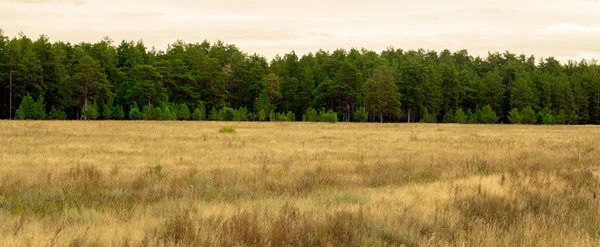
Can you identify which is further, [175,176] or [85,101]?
[85,101]

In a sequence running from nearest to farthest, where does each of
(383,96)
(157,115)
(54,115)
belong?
(157,115)
(54,115)
(383,96)

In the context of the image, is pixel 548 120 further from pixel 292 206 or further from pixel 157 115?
pixel 292 206

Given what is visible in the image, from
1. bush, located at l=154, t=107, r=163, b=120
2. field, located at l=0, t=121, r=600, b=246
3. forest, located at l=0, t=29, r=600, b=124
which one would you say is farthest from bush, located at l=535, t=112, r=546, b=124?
field, located at l=0, t=121, r=600, b=246

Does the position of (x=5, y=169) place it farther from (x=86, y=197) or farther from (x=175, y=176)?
(x=86, y=197)

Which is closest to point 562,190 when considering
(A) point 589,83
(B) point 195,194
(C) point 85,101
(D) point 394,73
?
(B) point 195,194

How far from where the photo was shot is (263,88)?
338ft

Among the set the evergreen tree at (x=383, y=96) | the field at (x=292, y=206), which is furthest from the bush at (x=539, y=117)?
the field at (x=292, y=206)

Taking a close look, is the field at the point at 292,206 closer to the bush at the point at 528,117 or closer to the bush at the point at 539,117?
the bush at the point at 528,117

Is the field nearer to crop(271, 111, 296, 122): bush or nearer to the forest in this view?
crop(271, 111, 296, 122): bush

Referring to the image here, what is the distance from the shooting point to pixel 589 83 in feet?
364

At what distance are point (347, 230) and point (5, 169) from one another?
9.77m

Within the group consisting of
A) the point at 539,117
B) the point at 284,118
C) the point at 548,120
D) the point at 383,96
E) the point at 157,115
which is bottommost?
the point at 548,120

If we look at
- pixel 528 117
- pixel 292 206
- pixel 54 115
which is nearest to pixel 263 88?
pixel 54 115

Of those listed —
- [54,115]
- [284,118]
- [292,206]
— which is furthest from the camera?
[54,115]
